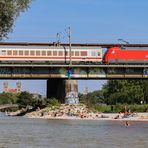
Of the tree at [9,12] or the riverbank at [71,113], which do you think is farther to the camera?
the riverbank at [71,113]

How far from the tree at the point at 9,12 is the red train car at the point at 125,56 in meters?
84.1

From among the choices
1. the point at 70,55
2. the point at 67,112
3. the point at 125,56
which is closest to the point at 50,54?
the point at 70,55

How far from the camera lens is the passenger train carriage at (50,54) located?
108312 millimetres

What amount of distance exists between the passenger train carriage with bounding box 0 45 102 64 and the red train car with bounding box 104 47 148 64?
2.66 meters

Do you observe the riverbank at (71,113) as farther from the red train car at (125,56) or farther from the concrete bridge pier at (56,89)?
the red train car at (125,56)

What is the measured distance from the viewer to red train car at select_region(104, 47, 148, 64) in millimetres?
114438

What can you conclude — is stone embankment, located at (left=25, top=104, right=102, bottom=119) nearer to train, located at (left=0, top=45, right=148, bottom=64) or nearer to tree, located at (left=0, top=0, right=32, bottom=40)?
train, located at (left=0, top=45, right=148, bottom=64)

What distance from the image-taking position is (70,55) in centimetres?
11200

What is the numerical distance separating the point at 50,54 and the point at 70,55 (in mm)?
4169

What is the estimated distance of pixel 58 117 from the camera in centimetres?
11762

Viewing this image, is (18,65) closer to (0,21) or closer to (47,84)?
(47,84)

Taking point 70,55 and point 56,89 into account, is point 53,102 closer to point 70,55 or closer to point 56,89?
point 56,89

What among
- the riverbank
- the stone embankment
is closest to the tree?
the riverbank

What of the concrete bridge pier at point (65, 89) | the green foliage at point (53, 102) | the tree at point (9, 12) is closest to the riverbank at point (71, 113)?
the green foliage at point (53, 102)
